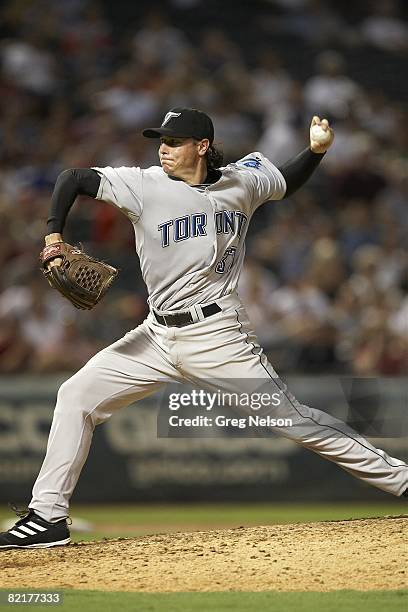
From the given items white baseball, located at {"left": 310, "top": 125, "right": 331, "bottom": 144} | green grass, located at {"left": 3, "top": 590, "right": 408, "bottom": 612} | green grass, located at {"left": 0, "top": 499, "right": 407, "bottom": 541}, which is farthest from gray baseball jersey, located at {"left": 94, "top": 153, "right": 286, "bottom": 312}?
green grass, located at {"left": 0, "top": 499, "right": 407, "bottom": 541}

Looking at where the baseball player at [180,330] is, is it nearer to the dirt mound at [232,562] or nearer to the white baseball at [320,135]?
the dirt mound at [232,562]

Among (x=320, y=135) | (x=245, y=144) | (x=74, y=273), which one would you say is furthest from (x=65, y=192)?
(x=245, y=144)

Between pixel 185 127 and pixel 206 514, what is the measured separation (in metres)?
4.10

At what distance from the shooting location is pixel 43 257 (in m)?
4.32

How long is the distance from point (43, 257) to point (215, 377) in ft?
2.90

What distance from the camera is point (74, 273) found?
4.38 meters

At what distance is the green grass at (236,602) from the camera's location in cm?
374

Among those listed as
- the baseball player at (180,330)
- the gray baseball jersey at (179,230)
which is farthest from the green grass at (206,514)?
the gray baseball jersey at (179,230)

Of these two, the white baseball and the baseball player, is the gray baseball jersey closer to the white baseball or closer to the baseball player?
the baseball player

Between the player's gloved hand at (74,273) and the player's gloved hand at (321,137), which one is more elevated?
the player's gloved hand at (321,137)

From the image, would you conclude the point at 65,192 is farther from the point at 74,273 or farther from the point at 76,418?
the point at 76,418

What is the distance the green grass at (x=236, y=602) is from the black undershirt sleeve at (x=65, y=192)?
1.46 metres

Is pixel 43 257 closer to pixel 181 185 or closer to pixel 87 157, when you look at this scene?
pixel 181 185

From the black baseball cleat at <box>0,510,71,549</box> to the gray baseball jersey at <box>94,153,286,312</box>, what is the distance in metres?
1.03
